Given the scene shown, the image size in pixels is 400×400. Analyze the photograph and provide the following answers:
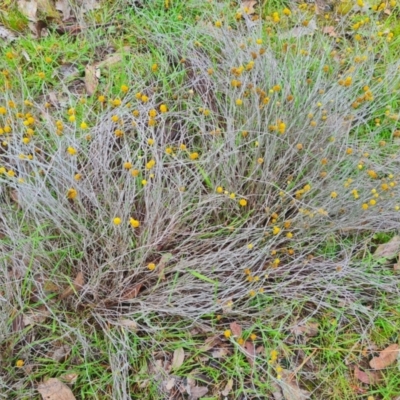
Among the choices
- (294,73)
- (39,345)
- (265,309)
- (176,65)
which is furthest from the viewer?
(176,65)

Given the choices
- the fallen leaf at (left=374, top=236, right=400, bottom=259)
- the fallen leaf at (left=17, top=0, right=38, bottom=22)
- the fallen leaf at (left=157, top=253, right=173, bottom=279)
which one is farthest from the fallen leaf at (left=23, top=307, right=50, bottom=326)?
the fallen leaf at (left=17, top=0, right=38, bottom=22)

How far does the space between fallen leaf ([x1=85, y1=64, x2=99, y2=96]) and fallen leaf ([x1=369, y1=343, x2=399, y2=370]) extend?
1910 millimetres

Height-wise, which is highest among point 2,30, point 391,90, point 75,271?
point 2,30

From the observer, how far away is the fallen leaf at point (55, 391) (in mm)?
1674

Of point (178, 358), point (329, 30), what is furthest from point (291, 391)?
point (329, 30)

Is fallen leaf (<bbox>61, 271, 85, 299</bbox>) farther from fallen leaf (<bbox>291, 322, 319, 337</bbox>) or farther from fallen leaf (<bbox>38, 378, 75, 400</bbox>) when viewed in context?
fallen leaf (<bbox>291, 322, 319, 337</bbox>)

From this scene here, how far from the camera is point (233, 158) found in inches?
79.7

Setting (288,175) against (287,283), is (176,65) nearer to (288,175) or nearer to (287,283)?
(288,175)

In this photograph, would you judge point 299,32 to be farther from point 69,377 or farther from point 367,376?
point 69,377

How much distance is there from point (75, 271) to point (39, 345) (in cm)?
32

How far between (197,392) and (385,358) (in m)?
0.80

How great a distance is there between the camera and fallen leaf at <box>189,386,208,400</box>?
5.73ft

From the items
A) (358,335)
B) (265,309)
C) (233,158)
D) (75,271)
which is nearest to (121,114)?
(233,158)

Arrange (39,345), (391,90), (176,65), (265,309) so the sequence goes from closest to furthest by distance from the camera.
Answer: (39,345) → (265,309) → (391,90) → (176,65)
